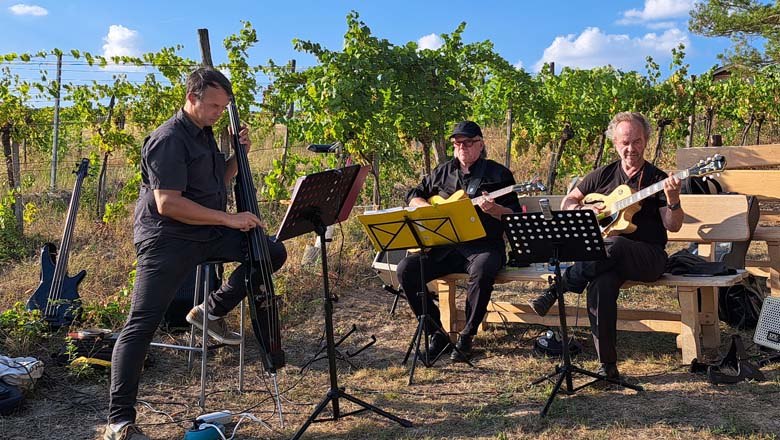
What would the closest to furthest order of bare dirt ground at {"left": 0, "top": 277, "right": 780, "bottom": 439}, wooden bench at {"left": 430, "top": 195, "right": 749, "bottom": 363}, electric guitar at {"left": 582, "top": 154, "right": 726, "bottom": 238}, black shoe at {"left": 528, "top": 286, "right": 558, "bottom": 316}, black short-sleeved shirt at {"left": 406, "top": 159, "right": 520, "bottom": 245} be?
bare dirt ground at {"left": 0, "top": 277, "right": 780, "bottom": 439}, electric guitar at {"left": 582, "top": 154, "right": 726, "bottom": 238}, wooden bench at {"left": 430, "top": 195, "right": 749, "bottom": 363}, black shoe at {"left": 528, "top": 286, "right": 558, "bottom": 316}, black short-sleeved shirt at {"left": 406, "top": 159, "right": 520, "bottom": 245}

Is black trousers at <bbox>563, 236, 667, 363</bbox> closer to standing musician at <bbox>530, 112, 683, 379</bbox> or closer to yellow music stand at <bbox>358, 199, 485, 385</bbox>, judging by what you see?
standing musician at <bbox>530, 112, 683, 379</bbox>

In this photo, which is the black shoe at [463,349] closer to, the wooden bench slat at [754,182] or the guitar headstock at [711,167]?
the guitar headstock at [711,167]

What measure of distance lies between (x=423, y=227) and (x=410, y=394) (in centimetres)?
96

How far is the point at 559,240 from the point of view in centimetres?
371

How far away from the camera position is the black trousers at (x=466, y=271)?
4562 mm

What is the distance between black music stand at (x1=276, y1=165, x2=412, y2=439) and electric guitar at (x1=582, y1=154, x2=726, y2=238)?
152cm

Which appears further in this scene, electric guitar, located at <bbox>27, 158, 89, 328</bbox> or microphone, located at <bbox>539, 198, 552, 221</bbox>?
electric guitar, located at <bbox>27, 158, 89, 328</bbox>

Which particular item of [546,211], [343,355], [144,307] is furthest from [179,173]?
[343,355]

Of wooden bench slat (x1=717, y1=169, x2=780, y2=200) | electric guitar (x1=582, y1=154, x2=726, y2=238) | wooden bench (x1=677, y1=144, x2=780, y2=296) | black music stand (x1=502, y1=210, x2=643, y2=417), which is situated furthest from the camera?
wooden bench slat (x1=717, y1=169, x2=780, y2=200)

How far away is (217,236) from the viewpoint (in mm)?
3650

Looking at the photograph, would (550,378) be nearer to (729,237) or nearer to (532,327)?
(532,327)

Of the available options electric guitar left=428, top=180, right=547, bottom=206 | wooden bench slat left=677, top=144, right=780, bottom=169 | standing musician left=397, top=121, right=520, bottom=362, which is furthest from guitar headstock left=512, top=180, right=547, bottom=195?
wooden bench slat left=677, top=144, right=780, bottom=169

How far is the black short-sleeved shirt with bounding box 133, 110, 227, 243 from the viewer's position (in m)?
3.31

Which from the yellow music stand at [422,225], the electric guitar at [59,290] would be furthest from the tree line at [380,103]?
the electric guitar at [59,290]
